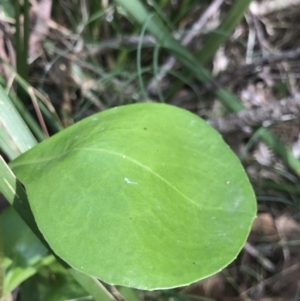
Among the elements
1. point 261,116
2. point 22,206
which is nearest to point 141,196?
point 22,206

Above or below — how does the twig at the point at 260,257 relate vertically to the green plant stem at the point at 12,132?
below

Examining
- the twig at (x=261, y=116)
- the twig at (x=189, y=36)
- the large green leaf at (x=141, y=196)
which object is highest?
the large green leaf at (x=141, y=196)

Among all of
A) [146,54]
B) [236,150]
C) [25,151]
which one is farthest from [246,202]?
[146,54]

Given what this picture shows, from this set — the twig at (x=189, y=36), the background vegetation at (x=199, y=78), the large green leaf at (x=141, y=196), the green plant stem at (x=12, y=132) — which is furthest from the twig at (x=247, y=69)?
the green plant stem at (x=12, y=132)

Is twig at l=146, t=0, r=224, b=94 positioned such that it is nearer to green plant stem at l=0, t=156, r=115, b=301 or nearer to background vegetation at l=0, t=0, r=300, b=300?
background vegetation at l=0, t=0, r=300, b=300

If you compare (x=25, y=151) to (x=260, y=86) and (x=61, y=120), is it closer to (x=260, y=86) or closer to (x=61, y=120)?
(x=61, y=120)

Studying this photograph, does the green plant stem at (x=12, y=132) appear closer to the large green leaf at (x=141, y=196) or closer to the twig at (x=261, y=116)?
the large green leaf at (x=141, y=196)

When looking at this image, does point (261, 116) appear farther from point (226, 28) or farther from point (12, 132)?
point (12, 132)
